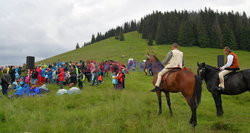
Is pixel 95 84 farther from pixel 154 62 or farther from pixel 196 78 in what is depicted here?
pixel 196 78

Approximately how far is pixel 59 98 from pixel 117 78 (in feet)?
19.3

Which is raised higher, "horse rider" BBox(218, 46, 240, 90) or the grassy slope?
"horse rider" BBox(218, 46, 240, 90)

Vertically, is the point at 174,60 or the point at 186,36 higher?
the point at 186,36

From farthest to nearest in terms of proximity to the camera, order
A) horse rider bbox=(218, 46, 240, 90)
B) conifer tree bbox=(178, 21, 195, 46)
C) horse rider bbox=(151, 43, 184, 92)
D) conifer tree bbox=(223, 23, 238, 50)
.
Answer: conifer tree bbox=(178, 21, 195, 46), conifer tree bbox=(223, 23, 238, 50), horse rider bbox=(218, 46, 240, 90), horse rider bbox=(151, 43, 184, 92)

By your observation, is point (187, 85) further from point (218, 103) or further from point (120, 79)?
point (120, 79)

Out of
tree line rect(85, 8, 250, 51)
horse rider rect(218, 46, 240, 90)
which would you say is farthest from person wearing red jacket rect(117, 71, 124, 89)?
tree line rect(85, 8, 250, 51)

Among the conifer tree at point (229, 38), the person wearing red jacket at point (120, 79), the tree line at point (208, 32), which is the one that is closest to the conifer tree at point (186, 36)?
the tree line at point (208, 32)

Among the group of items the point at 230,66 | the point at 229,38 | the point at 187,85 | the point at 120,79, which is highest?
the point at 229,38

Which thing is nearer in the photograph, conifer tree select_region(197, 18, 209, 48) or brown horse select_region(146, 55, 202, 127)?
brown horse select_region(146, 55, 202, 127)

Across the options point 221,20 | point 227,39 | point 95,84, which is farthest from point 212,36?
point 95,84

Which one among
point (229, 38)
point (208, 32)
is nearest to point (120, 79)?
point (229, 38)

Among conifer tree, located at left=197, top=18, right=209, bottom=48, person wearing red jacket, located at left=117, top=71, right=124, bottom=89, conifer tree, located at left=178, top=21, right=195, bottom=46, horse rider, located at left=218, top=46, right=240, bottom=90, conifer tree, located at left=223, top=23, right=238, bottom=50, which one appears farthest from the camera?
conifer tree, located at left=178, top=21, right=195, bottom=46

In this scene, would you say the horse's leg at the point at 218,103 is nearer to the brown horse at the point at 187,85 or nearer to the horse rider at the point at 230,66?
the horse rider at the point at 230,66

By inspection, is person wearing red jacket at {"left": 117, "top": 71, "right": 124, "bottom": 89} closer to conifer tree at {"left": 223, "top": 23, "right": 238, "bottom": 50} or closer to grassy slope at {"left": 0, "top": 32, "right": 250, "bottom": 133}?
grassy slope at {"left": 0, "top": 32, "right": 250, "bottom": 133}
